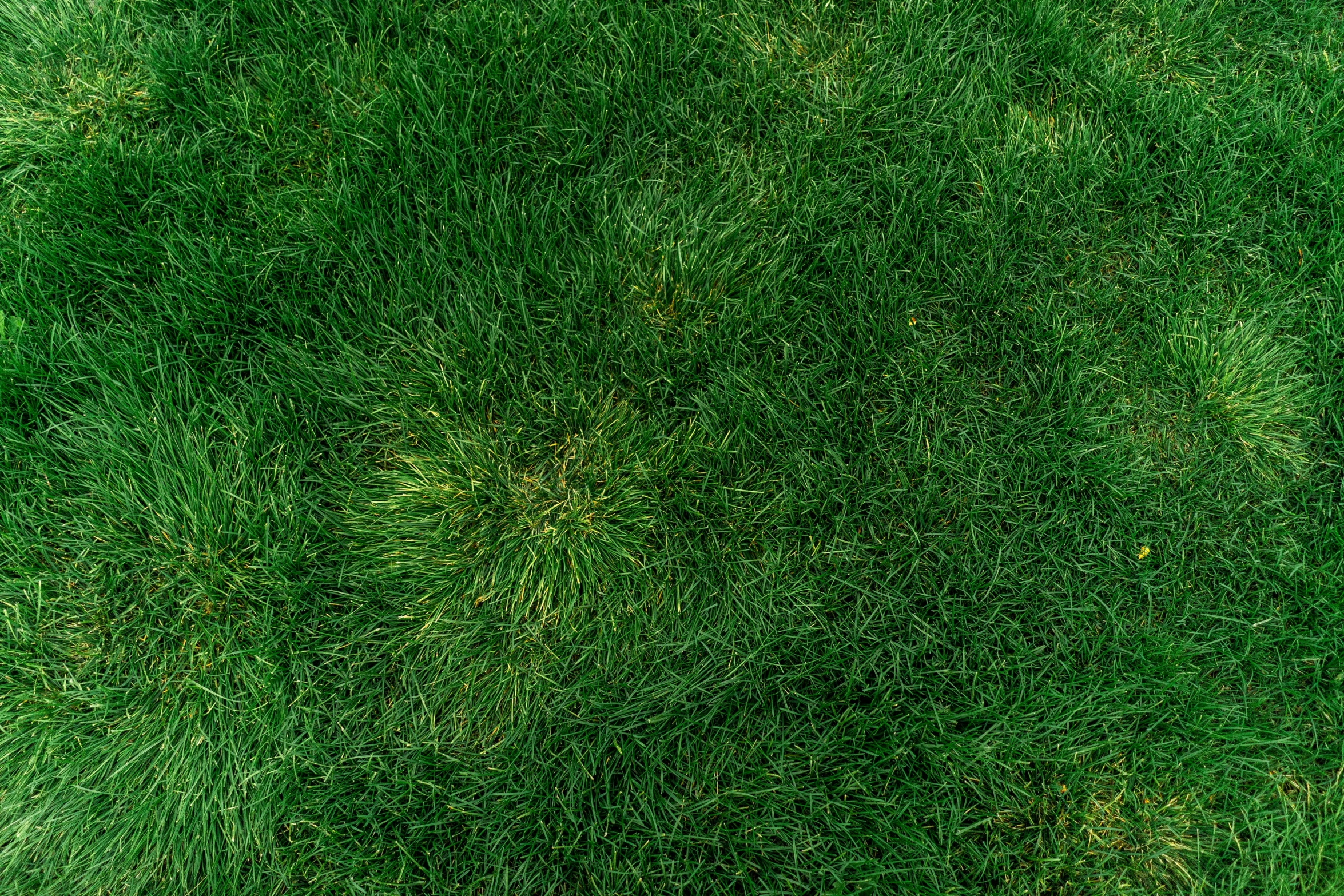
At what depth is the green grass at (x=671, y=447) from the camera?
191 cm

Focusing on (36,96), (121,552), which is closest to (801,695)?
(121,552)

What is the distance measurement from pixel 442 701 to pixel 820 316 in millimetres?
1545

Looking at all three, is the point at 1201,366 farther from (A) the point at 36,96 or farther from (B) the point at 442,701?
(A) the point at 36,96

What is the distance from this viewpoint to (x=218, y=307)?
2.19 metres

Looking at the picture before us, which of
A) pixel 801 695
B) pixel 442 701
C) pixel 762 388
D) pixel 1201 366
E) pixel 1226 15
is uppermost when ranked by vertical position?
pixel 1226 15

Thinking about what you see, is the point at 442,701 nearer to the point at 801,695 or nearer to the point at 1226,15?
the point at 801,695

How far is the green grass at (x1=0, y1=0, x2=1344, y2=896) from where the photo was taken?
191 centimetres

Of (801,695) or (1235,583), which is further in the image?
(1235,583)

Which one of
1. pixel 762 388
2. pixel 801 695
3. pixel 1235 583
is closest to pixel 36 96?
pixel 762 388

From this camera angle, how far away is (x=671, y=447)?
6.96 ft

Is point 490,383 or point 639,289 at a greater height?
point 639,289

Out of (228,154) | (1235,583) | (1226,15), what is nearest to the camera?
(1235,583)

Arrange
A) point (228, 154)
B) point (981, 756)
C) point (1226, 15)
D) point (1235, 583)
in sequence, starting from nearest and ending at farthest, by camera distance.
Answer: point (981, 756), point (1235, 583), point (228, 154), point (1226, 15)

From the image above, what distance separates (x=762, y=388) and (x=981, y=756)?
1154 mm
